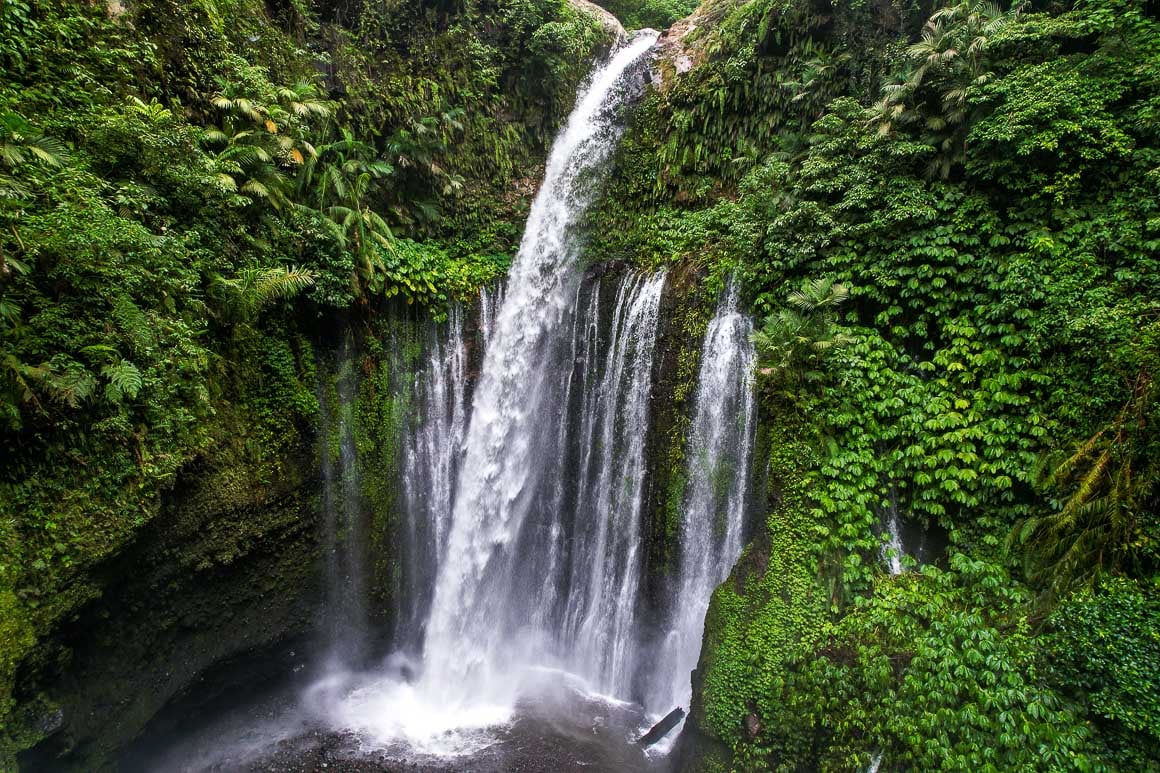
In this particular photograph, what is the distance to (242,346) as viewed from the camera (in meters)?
8.29

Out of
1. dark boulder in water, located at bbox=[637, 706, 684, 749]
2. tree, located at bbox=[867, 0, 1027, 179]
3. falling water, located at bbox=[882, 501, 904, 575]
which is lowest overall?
dark boulder in water, located at bbox=[637, 706, 684, 749]

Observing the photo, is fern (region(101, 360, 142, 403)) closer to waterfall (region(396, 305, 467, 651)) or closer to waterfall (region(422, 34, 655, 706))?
waterfall (region(396, 305, 467, 651))

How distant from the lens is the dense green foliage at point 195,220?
18.5ft

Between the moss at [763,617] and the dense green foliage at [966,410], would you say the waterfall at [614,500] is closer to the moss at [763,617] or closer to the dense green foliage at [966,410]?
the dense green foliage at [966,410]

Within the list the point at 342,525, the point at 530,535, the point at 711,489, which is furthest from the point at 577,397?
the point at 342,525

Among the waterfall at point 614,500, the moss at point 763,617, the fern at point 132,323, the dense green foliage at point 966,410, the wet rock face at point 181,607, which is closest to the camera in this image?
the dense green foliage at point 966,410

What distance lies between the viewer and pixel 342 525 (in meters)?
9.95

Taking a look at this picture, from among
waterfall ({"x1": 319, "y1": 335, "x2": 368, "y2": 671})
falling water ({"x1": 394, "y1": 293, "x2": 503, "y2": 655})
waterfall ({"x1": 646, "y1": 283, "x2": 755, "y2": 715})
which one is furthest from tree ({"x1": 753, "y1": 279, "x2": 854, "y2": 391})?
waterfall ({"x1": 319, "y1": 335, "x2": 368, "y2": 671})

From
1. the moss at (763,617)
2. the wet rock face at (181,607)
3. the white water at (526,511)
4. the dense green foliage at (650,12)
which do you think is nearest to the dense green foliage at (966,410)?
the moss at (763,617)

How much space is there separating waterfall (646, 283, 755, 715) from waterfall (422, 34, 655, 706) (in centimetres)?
298

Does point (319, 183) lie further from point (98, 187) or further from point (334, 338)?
point (98, 187)

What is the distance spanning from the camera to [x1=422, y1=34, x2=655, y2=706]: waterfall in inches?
403

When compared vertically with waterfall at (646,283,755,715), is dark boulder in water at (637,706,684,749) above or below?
below

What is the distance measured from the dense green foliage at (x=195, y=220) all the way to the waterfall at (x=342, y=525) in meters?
0.54
